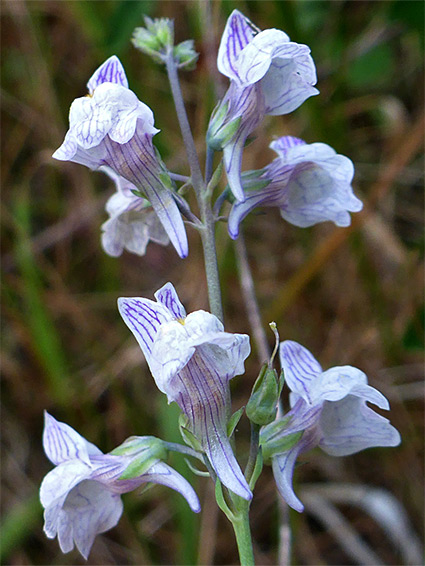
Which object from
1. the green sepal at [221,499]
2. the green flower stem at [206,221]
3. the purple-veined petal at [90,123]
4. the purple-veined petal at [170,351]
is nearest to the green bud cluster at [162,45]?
the green flower stem at [206,221]

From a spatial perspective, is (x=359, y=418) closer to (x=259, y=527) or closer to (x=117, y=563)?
(x=259, y=527)

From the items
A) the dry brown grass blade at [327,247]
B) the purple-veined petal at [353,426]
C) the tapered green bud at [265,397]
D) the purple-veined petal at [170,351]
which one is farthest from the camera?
the dry brown grass blade at [327,247]

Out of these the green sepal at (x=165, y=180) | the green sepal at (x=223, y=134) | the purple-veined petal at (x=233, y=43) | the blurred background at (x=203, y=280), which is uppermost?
the purple-veined petal at (x=233, y=43)

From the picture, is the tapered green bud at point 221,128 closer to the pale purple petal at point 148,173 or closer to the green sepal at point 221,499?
the pale purple petal at point 148,173

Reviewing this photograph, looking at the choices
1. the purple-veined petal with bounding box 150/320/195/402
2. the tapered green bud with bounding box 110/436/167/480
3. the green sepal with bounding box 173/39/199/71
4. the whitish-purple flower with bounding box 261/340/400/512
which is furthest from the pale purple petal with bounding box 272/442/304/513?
the green sepal with bounding box 173/39/199/71

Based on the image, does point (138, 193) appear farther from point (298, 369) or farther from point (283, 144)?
point (298, 369)
